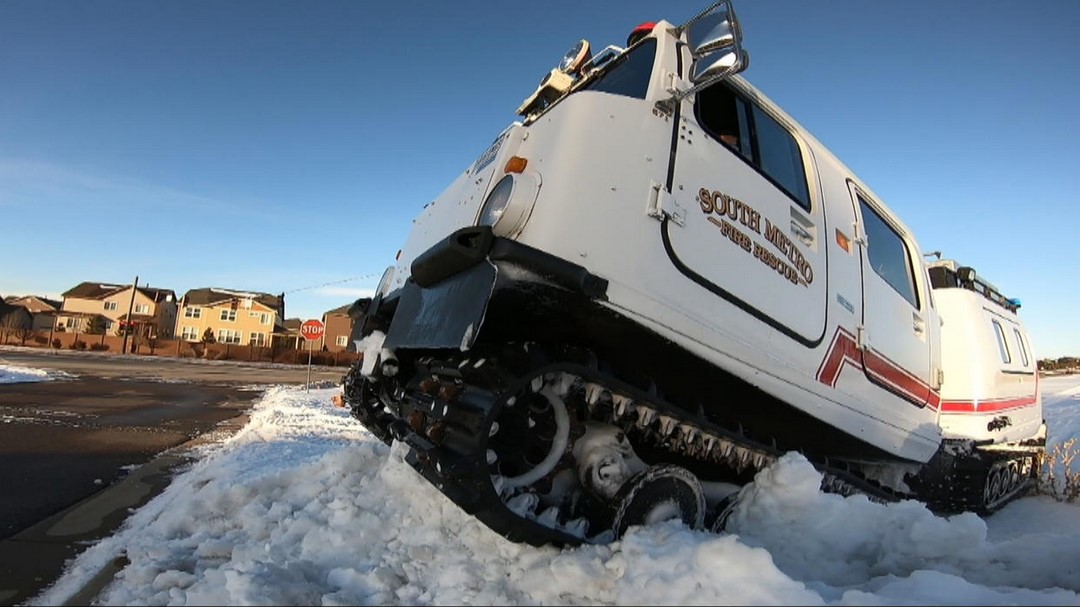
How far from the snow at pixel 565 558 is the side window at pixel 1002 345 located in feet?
13.2

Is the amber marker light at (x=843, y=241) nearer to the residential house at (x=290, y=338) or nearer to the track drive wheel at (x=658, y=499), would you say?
the track drive wheel at (x=658, y=499)

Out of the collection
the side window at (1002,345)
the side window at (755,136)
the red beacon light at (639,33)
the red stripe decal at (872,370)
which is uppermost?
the red beacon light at (639,33)

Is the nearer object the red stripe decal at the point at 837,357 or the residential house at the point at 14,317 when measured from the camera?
the red stripe decal at the point at 837,357

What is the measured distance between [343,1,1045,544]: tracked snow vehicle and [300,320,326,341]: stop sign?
49.5ft

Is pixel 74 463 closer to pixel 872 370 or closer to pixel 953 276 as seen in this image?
pixel 872 370

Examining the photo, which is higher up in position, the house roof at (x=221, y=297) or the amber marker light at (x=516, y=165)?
the house roof at (x=221, y=297)

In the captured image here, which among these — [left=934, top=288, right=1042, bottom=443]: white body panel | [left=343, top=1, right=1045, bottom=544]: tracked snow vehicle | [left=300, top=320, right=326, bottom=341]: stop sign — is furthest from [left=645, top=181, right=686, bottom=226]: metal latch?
[left=300, top=320, right=326, bottom=341]: stop sign

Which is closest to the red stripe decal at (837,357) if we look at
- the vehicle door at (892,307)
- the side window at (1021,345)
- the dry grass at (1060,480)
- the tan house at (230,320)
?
the vehicle door at (892,307)

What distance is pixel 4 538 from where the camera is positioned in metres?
3.31

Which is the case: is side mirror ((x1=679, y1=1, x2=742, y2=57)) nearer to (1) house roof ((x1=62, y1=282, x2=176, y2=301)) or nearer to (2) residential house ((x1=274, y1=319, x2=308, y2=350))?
(2) residential house ((x1=274, y1=319, x2=308, y2=350))

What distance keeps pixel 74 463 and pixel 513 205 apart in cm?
563

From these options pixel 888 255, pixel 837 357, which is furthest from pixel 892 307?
pixel 837 357

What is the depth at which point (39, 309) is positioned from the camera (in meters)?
74.1

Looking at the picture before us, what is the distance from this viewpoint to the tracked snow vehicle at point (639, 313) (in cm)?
218
